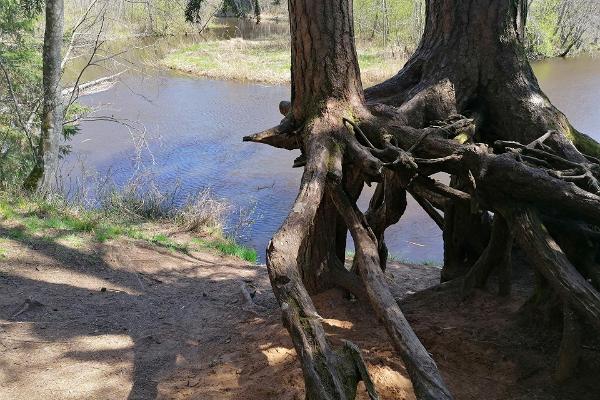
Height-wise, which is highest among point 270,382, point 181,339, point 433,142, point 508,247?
point 433,142

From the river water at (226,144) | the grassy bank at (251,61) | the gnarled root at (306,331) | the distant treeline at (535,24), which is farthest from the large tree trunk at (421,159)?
the distant treeline at (535,24)

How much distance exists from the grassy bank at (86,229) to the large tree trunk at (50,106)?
174 cm

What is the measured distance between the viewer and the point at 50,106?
12.0 metres

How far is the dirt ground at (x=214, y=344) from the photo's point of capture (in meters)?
3.64

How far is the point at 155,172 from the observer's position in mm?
15508

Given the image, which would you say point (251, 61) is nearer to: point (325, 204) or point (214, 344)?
point (325, 204)

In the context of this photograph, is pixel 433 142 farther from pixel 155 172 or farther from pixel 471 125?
pixel 155 172

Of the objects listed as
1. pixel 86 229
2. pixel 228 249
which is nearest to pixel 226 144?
pixel 228 249

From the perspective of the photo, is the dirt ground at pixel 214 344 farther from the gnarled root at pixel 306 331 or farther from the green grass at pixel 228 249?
the green grass at pixel 228 249

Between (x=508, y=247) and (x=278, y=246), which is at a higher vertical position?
(x=278, y=246)

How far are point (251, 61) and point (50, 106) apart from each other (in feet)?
57.1

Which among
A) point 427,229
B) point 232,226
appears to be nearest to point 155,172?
point 232,226

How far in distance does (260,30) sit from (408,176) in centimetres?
2900

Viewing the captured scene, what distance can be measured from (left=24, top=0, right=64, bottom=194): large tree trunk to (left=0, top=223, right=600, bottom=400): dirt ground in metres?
5.76
